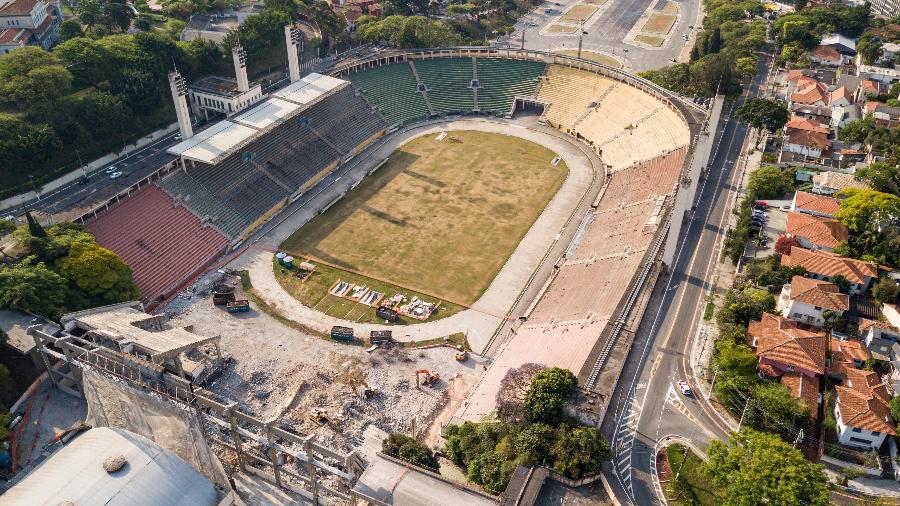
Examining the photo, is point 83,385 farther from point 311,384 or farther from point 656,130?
point 656,130

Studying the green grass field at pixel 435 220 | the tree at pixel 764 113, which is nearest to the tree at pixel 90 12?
the green grass field at pixel 435 220

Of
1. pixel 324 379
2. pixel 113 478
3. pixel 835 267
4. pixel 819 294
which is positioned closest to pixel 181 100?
pixel 324 379

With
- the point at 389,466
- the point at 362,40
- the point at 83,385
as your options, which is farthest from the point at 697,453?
the point at 362,40

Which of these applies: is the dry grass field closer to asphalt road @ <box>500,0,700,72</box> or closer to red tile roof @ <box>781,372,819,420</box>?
asphalt road @ <box>500,0,700,72</box>

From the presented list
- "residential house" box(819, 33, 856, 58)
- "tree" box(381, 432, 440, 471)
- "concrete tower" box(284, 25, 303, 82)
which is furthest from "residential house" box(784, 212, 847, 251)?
"residential house" box(819, 33, 856, 58)

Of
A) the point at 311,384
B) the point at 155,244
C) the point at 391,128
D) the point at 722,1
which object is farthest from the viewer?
the point at 722,1

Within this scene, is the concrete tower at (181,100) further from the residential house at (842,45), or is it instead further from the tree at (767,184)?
the residential house at (842,45)
